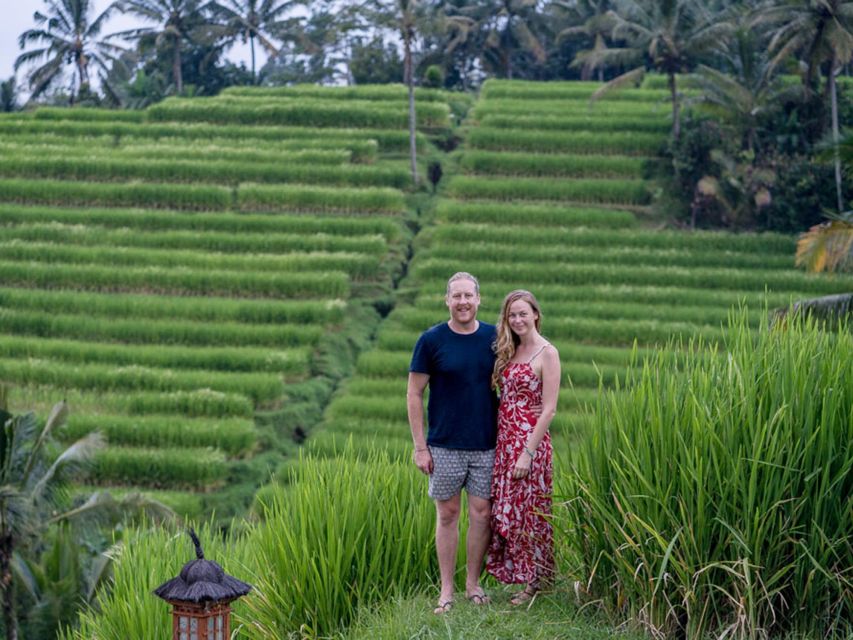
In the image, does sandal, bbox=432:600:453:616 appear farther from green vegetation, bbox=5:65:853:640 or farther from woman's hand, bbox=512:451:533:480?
woman's hand, bbox=512:451:533:480

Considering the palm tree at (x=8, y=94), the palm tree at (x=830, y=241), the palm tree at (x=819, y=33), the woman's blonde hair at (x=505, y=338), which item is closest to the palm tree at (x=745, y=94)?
the palm tree at (x=819, y=33)

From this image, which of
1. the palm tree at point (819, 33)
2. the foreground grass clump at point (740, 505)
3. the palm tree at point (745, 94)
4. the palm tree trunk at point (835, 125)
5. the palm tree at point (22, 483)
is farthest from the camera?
the palm tree at point (745, 94)

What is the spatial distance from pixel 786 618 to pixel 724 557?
1.37 ft

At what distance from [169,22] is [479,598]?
4179 centimetres

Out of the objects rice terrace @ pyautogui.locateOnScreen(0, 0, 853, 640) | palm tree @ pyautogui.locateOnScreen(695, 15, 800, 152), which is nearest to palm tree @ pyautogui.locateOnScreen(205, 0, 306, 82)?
rice terrace @ pyautogui.locateOnScreen(0, 0, 853, 640)

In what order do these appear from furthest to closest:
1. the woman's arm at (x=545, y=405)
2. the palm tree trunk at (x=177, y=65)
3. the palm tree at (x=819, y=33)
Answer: the palm tree trunk at (x=177, y=65) < the palm tree at (x=819, y=33) < the woman's arm at (x=545, y=405)

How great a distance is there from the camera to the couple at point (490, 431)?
662 centimetres

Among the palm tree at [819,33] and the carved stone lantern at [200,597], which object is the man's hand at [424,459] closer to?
the carved stone lantern at [200,597]

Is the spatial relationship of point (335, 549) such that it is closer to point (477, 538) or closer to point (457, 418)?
point (477, 538)

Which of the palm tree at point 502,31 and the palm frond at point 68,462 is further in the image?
the palm tree at point 502,31

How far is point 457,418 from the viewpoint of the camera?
6.70m

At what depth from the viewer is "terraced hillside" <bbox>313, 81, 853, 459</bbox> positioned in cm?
2169

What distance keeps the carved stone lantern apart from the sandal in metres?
1.03

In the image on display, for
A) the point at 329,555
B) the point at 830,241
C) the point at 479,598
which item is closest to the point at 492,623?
the point at 479,598
